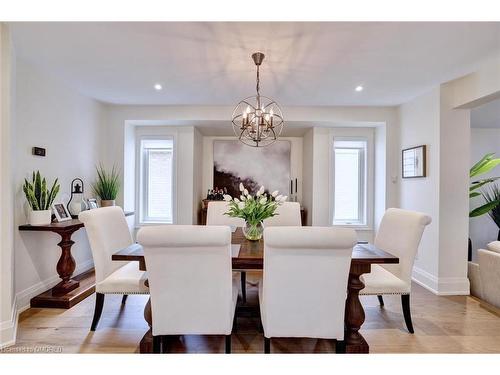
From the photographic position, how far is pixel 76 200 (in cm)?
346

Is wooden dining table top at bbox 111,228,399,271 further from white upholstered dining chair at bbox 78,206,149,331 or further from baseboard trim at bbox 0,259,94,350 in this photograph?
baseboard trim at bbox 0,259,94,350

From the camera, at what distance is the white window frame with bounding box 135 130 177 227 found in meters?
4.36

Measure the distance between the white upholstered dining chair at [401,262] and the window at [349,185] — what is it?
206cm

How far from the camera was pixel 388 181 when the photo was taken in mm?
4109

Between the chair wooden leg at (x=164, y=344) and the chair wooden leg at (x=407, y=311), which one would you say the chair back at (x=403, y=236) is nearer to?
the chair wooden leg at (x=407, y=311)

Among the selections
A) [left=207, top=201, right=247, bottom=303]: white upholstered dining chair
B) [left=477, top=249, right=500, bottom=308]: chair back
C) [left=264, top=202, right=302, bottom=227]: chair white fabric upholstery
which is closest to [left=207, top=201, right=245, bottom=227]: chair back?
[left=207, top=201, right=247, bottom=303]: white upholstered dining chair

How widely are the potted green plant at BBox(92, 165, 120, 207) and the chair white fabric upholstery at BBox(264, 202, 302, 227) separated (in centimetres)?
219

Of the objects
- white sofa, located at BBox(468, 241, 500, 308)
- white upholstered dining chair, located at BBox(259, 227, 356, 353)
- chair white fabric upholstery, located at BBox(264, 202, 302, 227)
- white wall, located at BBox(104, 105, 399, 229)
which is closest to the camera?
white upholstered dining chair, located at BBox(259, 227, 356, 353)

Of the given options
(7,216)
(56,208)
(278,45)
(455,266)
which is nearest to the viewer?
(7,216)

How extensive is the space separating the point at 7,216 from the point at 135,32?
165 cm

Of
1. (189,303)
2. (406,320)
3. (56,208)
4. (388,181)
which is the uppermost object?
(388,181)
